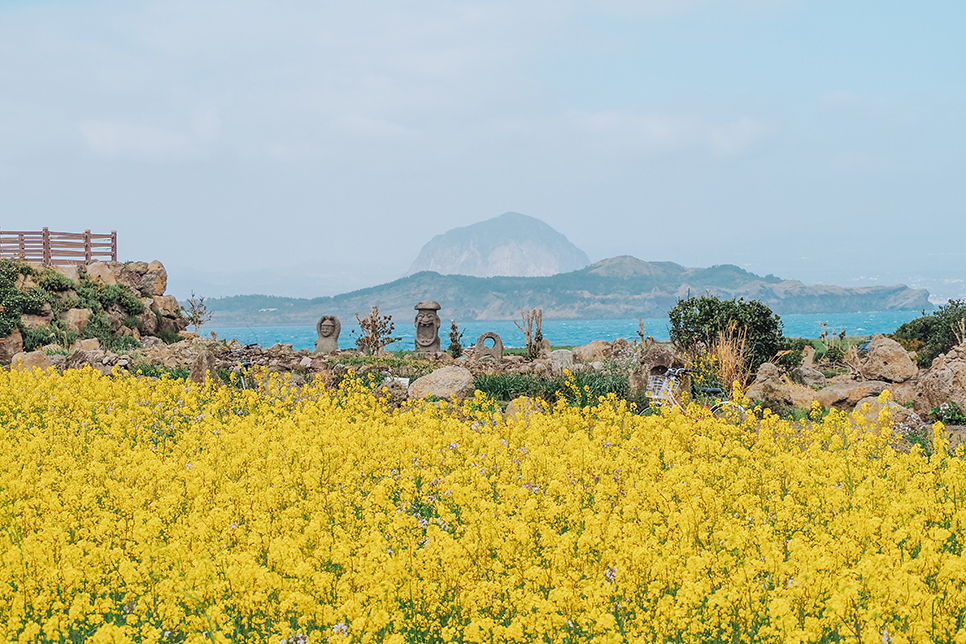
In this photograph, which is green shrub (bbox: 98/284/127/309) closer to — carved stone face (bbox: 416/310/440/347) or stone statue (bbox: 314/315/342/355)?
stone statue (bbox: 314/315/342/355)

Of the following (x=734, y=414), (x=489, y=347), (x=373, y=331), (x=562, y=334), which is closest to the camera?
(x=734, y=414)

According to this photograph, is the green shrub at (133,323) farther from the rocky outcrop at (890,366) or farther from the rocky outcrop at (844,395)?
the rocky outcrop at (890,366)

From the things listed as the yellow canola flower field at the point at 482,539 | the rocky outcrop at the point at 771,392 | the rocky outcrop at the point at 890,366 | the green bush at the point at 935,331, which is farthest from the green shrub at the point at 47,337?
the green bush at the point at 935,331

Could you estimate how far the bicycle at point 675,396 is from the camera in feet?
33.3

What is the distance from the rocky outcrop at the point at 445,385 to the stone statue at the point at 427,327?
9.15m

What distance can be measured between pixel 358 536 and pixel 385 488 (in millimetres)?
419

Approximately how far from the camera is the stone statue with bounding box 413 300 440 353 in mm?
23531

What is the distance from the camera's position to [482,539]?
486cm

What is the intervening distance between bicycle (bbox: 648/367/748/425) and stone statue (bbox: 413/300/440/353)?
994 centimetres

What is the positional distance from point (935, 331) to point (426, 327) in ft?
45.3

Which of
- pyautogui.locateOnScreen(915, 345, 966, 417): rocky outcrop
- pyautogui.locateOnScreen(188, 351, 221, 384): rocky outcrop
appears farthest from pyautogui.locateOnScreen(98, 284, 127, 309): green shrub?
pyautogui.locateOnScreen(915, 345, 966, 417): rocky outcrop

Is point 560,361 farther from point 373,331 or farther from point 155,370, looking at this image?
point 155,370

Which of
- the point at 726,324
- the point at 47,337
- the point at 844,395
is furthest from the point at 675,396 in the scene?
the point at 47,337

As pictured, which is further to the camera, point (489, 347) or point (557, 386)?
point (489, 347)
